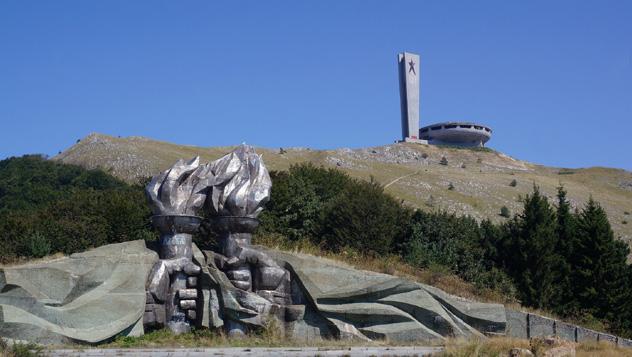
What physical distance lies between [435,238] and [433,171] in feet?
182

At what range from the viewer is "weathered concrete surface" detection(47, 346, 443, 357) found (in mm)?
16125

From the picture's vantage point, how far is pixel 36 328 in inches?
676

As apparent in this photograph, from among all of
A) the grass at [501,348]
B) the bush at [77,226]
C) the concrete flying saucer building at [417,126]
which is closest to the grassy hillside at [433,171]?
the concrete flying saucer building at [417,126]

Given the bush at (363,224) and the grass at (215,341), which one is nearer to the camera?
the grass at (215,341)

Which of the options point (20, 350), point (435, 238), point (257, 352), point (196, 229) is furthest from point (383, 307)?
point (435, 238)

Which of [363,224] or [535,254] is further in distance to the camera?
[535,254]

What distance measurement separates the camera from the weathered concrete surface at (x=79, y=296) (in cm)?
1734

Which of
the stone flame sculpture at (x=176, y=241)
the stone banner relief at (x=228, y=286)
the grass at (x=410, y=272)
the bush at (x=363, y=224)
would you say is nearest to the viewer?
the stone banner relief at (x=228, y=286)

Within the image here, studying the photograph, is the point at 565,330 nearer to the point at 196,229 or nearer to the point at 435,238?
the point at 435,238

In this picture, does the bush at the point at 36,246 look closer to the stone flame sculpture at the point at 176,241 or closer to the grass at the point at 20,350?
the stone flame sculpture at the point at 176,241

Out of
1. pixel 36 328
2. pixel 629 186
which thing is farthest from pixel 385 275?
pixel 629 186

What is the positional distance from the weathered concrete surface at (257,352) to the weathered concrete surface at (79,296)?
126 cm

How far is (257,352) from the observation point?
16812mm

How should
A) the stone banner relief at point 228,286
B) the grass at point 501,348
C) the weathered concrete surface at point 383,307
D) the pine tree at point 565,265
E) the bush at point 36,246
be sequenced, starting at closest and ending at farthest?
the grass at point 501,348 → the stone banner relief at point 228,286 → the weathered concrete surface at point 383,307 → the bush at point 36,246 → the pine tree at point 565,265
